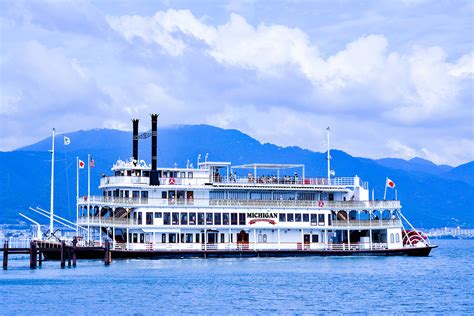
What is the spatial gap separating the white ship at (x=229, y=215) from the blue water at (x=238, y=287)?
1.74 metres

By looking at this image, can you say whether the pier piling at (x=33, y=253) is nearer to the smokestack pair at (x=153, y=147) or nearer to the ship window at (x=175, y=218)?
the smokestack pair at (x=153, y=147)

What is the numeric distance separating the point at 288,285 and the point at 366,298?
261 inches

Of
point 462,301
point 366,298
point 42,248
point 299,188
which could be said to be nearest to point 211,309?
point 366,298

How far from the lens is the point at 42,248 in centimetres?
6406

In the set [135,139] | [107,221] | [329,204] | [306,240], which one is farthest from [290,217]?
[107,221]

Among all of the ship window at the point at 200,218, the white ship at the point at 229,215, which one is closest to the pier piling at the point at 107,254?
the white ship at the point at 229,215

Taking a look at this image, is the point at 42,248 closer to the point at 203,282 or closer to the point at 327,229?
the point at 203,282

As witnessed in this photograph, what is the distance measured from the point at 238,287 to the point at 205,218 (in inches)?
752

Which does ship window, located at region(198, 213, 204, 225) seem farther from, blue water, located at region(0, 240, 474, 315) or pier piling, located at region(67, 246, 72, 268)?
pier piling, located at region(67, 246, 72, 268)

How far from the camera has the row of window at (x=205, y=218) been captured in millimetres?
67875

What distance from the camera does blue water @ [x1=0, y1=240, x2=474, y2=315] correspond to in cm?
4222

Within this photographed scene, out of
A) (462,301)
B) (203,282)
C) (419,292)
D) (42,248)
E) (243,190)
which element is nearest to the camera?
(462,301)

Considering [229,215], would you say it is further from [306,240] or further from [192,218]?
[306,240]

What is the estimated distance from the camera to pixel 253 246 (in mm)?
69938
